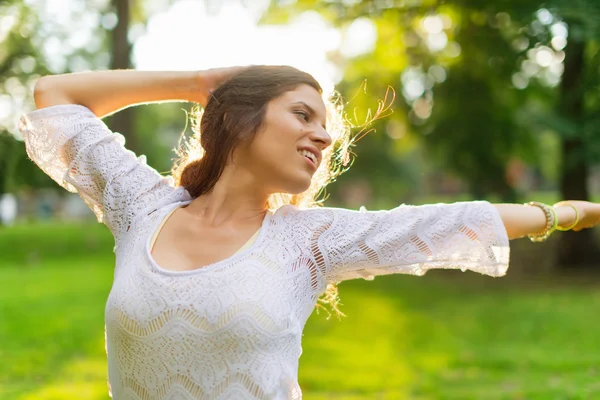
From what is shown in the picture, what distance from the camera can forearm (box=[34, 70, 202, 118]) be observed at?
6.95ft

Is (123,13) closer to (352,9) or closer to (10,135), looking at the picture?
(10,135)

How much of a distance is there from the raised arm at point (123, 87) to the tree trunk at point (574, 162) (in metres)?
7.13

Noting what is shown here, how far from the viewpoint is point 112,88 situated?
2.14 metres

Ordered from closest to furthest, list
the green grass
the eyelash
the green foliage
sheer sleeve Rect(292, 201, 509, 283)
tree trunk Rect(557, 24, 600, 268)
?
1. sheer sleeve Rect(292, 201, 509, 283)
2. the eyelash
3. the green grass
4. tree trunk Rect(557, 24, 600, 268)
5. the green foliage


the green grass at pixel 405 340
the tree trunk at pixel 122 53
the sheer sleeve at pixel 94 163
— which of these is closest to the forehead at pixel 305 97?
the sheer sleeve at pixel 94 163

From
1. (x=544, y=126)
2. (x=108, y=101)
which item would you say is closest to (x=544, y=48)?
(x=544, y=126)

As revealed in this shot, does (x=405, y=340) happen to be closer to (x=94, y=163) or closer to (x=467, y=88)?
(x=467, y=88)

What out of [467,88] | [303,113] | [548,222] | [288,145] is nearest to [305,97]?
[303,113]

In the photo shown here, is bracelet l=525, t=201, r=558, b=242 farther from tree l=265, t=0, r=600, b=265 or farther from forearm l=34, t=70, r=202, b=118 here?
tree l=265, t=0, r=600, b=265

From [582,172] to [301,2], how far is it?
6.11 m

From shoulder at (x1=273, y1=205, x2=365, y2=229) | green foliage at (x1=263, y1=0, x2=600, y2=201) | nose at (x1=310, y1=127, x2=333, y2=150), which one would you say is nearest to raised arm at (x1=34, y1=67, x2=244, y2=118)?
nose at (x1=310, y1=127, x2=333, y2=150)

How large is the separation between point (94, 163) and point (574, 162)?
9225 millimetres

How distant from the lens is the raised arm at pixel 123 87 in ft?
6.93

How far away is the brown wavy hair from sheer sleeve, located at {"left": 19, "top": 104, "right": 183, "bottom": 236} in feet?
0.44
